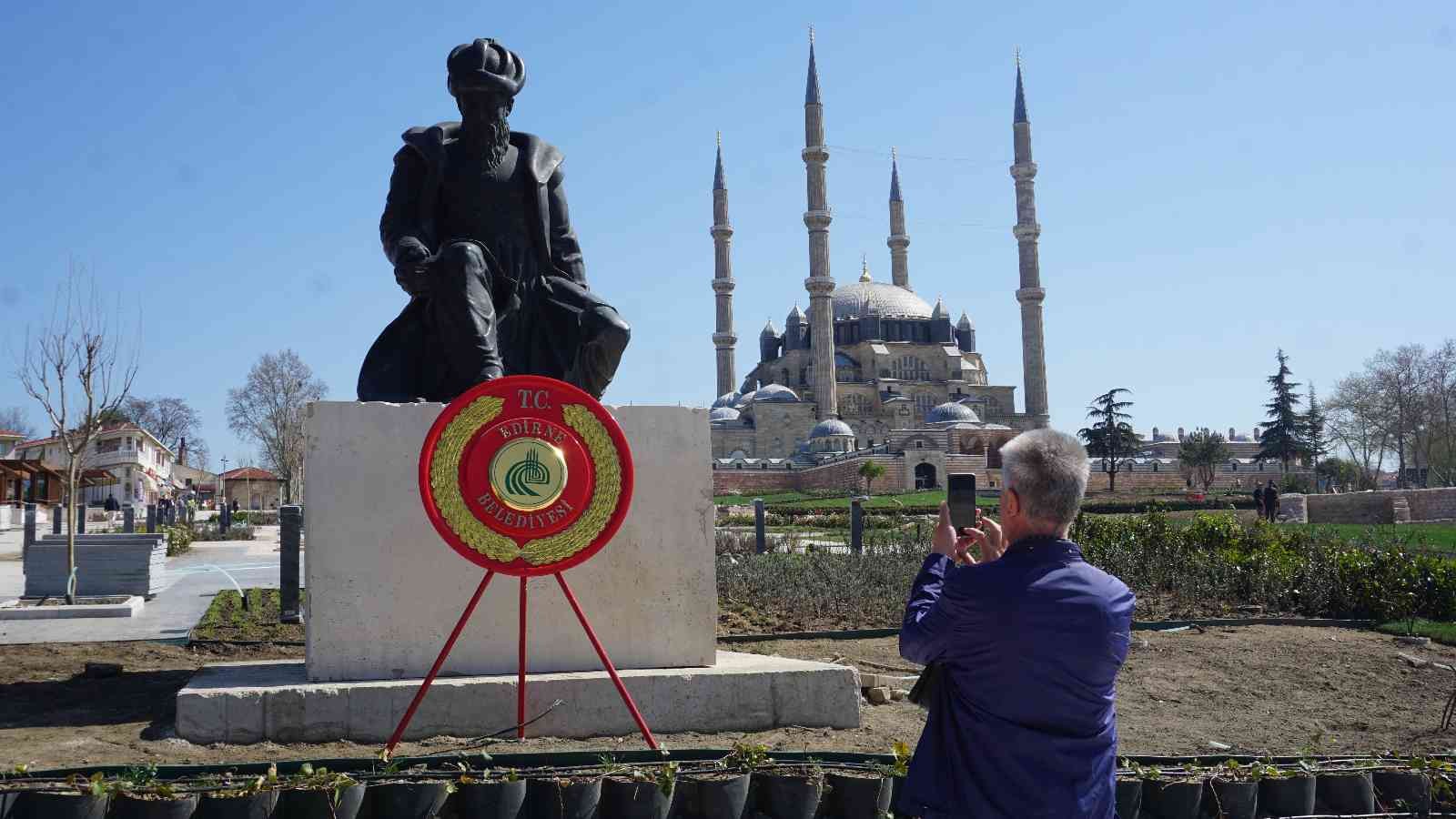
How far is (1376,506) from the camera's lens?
22828 millimetres

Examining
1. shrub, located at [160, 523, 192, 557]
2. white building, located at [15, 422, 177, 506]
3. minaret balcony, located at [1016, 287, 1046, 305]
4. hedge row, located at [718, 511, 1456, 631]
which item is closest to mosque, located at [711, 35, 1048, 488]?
minaret balcony, located at [1016, 287, 1046, 305]

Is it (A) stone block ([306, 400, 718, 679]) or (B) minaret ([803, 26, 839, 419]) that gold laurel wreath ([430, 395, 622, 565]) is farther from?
(B) minaret ([803, 26, 839, 419])

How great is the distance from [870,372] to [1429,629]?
58.7 metres

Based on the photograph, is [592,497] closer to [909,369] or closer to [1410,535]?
[1410,535]

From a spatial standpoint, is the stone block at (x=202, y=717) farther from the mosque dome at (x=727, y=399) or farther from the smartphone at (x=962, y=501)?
the mosque dome at (x=727, y=399)

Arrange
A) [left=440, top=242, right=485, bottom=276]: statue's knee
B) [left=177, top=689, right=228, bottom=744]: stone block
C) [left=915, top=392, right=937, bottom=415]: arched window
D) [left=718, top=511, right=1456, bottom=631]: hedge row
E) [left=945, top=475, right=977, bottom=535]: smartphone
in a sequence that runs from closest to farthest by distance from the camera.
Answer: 1. [left=945, top=475, right=977, bottom=535]: smartphone
2. [left=177, top=689, right=228, bottom=744]: stone block
3. [left=440, top=242, right=485, bottom=276]: statue's knee
4. [left=718, top=511, right=1456, bottom=631]: hedge row
5. [left=915, top=392, right=937, bottom=415]: arched window

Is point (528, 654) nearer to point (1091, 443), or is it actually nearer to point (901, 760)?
point (901, 760)

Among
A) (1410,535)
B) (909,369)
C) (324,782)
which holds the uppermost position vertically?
(909,369)

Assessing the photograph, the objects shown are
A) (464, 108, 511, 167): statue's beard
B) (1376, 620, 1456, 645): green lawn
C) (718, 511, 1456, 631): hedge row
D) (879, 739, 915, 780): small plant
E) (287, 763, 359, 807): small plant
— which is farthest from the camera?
(718, 511, 1456, 631): hedge row

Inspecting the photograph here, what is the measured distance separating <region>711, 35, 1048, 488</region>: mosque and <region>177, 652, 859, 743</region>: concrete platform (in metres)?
44.7

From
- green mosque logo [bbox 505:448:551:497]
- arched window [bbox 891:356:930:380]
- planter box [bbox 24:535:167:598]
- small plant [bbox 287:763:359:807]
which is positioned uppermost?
arched window [bbox 891:356:930:380]

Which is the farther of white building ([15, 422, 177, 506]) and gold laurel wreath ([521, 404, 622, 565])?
white building ([15, 422, 177, 506])

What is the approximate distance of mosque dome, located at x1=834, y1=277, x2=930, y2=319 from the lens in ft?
222

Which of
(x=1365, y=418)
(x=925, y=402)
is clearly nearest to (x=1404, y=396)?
(x=1365, y=418)
